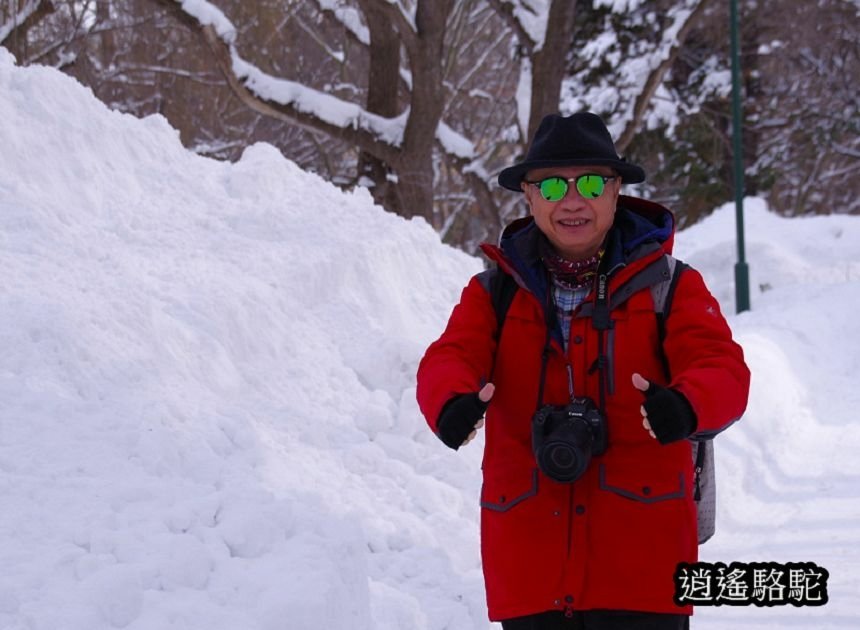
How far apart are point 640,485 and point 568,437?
252 mm

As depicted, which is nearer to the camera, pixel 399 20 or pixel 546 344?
pixel 546 344

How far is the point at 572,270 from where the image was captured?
2703 millimetres

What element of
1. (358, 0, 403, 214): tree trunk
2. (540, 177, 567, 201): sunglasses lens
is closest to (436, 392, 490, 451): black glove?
(540, 177, 567, 201): sunglasses lens

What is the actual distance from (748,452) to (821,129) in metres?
20.7

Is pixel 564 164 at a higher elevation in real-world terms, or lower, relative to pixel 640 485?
higher

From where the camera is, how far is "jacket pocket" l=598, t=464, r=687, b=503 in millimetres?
2547

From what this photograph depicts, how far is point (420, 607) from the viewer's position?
4141 millimetres

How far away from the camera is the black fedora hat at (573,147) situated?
2.67 meters

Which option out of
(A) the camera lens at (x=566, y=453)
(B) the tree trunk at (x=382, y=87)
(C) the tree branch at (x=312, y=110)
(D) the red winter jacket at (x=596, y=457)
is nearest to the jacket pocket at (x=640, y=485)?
(D) the red winter jacket at (x=596, y=457)

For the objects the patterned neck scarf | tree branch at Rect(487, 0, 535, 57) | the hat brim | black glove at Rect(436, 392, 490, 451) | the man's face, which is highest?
tree branch at Rect(487, 0, 535, 57)

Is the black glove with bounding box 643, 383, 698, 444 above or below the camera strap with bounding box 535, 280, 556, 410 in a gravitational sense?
below

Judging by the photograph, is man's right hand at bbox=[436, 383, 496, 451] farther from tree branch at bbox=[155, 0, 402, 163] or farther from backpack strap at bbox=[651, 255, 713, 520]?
tree branch at bbox=[155, 0, 402, 163]

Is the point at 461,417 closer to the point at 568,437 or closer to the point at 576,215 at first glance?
the point at 568,437

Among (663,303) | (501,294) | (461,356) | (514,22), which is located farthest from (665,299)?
(514,22)
